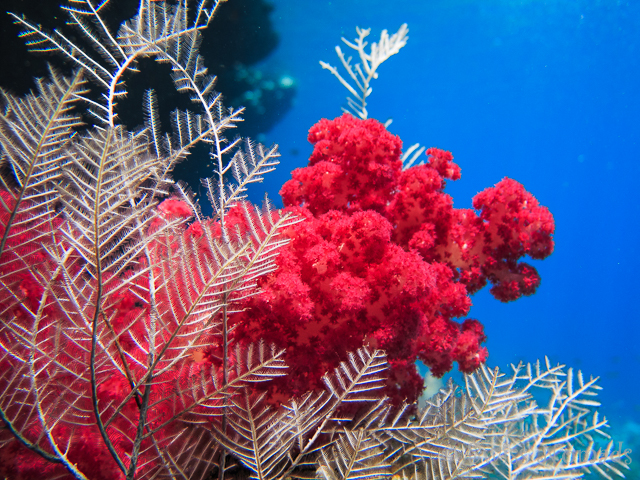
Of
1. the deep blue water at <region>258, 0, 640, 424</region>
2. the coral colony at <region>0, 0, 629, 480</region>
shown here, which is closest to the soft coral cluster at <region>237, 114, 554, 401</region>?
the coral colony at <region>0, 0, 629, 480</region>

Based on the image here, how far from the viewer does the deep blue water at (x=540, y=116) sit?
24.9m

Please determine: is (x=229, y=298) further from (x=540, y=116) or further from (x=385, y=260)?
A: (x=540, y=116)

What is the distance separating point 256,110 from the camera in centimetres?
1333

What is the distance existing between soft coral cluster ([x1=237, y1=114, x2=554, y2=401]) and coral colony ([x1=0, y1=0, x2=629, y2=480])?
0.04 feet

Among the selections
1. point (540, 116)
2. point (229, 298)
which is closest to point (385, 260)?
point (229, 298)

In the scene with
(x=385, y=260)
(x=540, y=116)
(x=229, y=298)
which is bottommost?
(x=229, y=298)

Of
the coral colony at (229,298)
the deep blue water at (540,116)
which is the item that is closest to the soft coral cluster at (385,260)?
the coral colony at (229,298)

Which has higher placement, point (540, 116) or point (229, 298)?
point (540, 116)

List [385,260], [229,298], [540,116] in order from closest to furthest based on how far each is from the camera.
Answer: 1. [229,298]
2. [385,260]
3. [540,116]

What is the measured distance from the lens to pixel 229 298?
1.50m

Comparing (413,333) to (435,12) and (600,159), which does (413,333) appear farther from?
(600,159)

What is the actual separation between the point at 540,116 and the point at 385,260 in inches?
1753

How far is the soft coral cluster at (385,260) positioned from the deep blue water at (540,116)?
2064 centimetres

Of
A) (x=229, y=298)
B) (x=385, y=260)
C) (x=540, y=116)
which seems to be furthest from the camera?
(x=540, y=116)
